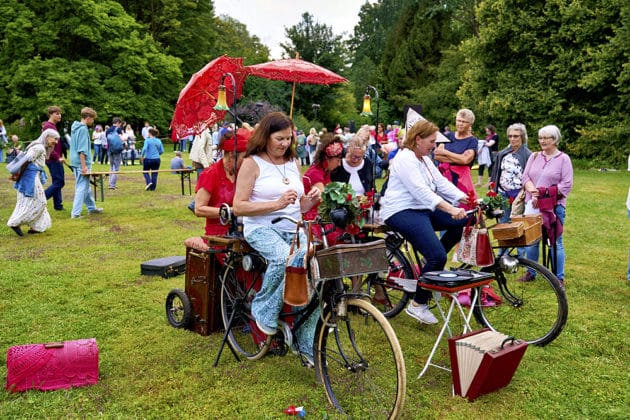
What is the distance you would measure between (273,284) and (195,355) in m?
1.12

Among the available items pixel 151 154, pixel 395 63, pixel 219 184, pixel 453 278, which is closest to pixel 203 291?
pixel 219 184

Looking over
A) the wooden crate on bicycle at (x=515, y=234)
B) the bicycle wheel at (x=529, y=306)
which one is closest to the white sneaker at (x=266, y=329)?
the bicycle wheel at (x=529, y=306)

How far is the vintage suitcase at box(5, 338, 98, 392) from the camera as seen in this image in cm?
362

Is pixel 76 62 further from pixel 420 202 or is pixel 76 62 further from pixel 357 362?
pixel 357 362

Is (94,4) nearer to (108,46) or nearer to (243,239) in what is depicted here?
(108,46)

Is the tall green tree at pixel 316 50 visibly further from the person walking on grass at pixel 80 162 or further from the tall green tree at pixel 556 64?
the person walking on grass at pixel 80 162

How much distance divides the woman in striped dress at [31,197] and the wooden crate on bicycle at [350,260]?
23.2 ft

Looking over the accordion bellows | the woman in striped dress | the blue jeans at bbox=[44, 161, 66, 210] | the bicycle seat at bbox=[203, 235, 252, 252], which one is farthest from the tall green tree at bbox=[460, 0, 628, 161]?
the bicycle seat at bbox=[203, 235, 252, 252]

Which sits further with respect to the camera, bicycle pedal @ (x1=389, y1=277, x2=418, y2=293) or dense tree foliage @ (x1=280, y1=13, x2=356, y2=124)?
dense tree foliage @ (x1=280, y1=13, x2=356, y2=124)

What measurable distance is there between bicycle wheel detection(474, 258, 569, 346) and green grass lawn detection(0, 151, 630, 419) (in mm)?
204

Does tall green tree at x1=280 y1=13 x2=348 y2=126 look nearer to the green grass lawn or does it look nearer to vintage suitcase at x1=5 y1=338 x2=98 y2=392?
the green grass lawn

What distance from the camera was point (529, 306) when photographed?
4.62 meters

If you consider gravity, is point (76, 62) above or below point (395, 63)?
below

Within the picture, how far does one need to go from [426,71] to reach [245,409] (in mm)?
39316
